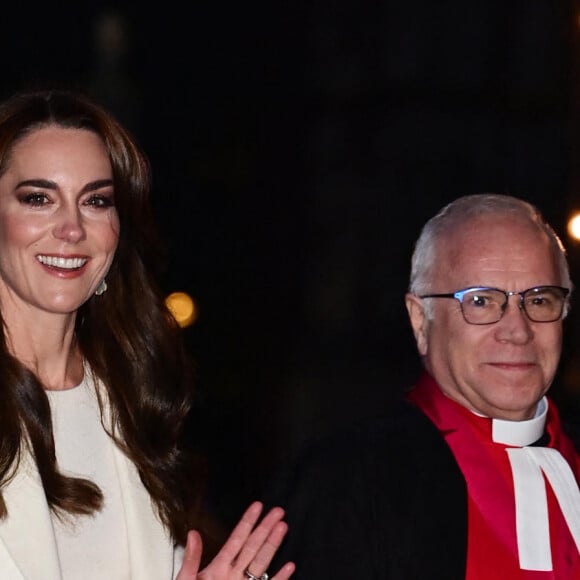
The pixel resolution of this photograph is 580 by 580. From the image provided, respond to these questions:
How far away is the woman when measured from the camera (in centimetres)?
363

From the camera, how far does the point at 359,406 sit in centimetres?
1338

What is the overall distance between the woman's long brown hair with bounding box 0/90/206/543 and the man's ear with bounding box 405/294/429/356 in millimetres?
720

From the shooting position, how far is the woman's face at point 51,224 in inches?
143

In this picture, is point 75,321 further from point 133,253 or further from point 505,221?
point 505,221

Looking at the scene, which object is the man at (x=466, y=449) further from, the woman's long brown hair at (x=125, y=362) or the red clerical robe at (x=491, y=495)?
the woman's long brown hair at (x=125, y=362)

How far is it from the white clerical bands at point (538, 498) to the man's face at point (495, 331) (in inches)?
5.5

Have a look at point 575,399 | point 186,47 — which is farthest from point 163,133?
point 575,399

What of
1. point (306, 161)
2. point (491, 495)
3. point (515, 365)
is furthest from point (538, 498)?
point (306, 161)

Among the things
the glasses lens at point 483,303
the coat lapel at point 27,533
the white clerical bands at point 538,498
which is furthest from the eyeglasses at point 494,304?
the coat lapel at point 27,533

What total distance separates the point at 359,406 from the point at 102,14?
4837 millimetres

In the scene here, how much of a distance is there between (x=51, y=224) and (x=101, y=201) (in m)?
0.20

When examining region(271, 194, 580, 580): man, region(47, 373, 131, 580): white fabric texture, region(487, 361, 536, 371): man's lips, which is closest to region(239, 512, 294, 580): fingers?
region(271, 194, 580, 580): man

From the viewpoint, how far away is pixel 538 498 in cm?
412

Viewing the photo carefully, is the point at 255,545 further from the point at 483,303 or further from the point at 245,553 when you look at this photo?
the point at 483,303
